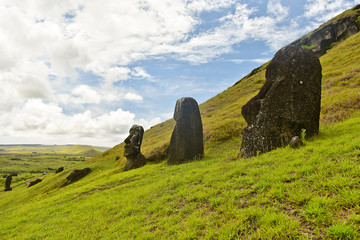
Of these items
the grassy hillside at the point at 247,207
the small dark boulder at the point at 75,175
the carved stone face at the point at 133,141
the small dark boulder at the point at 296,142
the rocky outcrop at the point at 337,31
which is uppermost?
the rocky outcrop at the point at 337,31

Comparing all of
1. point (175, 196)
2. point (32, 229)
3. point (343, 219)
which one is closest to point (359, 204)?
point (343, 219)

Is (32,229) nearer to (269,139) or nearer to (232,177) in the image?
(232,177)

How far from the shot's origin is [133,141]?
24.8 metres

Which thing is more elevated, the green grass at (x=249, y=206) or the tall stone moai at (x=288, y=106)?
the tall stone moai at (x=288, y=106)

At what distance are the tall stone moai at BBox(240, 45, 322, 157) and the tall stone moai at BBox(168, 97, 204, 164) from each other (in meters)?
6.47

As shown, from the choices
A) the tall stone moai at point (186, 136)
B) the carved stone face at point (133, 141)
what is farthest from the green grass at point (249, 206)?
the carved stone face at point (133, 141)

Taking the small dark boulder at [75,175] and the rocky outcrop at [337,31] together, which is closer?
the small dark boulder at [75,175]

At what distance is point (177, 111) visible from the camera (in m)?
18.6

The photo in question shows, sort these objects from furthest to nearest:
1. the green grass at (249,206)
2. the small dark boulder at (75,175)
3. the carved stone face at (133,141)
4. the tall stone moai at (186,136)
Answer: the small dark boulder at (75,175) < the carved stone face at (133,141) < the tall stone moai at (186,136) < the green grass at (249,206)

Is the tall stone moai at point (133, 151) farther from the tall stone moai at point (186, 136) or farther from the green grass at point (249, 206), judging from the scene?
the green grass at point (249, 206)

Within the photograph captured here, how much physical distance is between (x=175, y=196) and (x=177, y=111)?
11.0 m

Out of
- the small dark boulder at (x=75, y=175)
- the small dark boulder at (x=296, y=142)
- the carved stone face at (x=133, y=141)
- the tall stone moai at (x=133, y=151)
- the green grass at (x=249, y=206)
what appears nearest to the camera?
the green grass at (x=249, y=206)

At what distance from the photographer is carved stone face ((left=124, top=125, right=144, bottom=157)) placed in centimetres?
2416

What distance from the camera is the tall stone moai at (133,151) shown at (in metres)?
23.8
